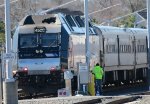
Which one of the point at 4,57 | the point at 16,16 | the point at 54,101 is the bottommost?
the point at 54,101

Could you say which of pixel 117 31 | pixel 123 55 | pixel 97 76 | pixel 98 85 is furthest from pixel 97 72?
pixel 117 31

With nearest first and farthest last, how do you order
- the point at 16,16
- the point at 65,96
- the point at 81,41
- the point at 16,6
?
the point at 65,96, the point at 81,41, the point at 16,16, the point at 16,6

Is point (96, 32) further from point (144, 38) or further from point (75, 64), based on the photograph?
point (144, 38)

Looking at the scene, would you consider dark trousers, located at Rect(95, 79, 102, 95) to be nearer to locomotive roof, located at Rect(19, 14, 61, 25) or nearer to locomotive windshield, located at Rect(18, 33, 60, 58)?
locomotive windshield, located at Rect(18, 33, 60, 58)

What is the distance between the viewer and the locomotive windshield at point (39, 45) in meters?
32.1

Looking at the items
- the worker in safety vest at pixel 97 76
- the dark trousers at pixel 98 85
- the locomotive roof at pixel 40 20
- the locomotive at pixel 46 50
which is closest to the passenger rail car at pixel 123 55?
the dark trousers at pixel 98 85

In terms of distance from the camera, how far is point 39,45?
32.3 meters

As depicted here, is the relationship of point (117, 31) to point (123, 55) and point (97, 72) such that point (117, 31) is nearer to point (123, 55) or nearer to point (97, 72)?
point (123, 55)

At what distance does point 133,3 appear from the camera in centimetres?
10481

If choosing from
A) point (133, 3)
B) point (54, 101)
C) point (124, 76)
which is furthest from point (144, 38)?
point (133, 3)

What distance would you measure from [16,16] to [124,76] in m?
27.0

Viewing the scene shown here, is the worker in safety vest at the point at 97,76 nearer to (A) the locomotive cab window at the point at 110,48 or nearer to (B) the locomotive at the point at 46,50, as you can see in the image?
(B) the locomotive at the point at 46,50

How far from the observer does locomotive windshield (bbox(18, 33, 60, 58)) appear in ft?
105

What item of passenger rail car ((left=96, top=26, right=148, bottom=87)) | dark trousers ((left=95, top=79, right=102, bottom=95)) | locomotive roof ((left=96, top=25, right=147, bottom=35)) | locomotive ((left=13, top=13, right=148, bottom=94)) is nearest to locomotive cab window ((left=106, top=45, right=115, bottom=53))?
passenger rail car ((left=96, top=26, right=148, bottom=87))
